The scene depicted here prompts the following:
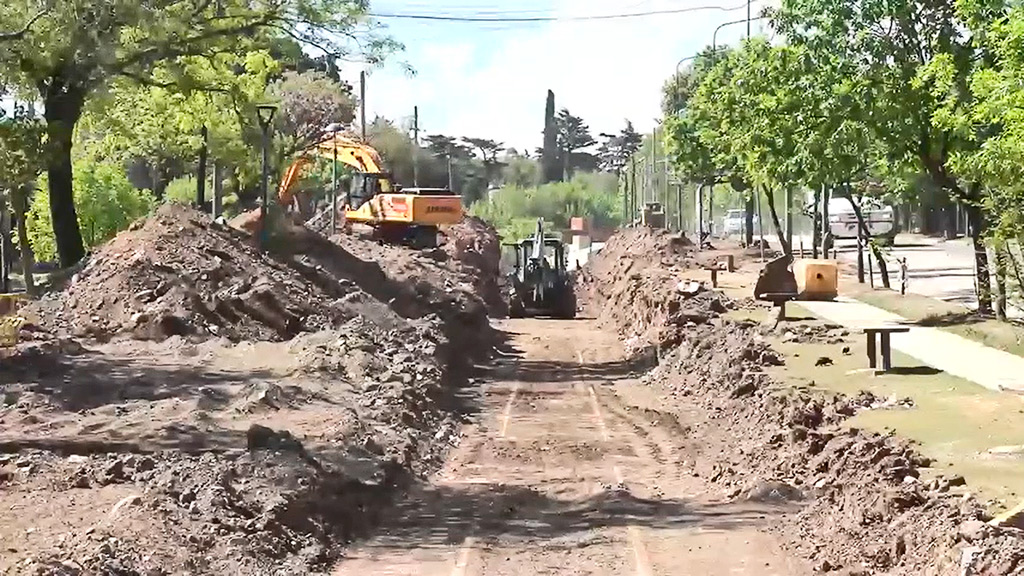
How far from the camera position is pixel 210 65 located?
34.3 metres

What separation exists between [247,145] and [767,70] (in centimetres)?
1959

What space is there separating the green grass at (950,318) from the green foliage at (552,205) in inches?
3125

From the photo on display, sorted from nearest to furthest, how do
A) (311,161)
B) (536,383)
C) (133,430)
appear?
(133,430) < (536,383) < (311,161)

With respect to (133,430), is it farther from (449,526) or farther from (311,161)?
(311,161)

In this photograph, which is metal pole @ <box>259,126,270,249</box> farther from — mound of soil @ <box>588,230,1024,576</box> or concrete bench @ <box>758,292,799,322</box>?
concrete bench @ <box>758,292,799,322</box>

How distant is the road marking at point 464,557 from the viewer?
1295 cm

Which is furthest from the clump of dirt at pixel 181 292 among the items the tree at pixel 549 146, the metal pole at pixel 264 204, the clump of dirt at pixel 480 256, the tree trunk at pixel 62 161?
the tree at pixel 549 146

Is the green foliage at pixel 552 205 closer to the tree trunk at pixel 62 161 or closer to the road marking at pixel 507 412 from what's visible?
the tree trunk at pixel 62 161

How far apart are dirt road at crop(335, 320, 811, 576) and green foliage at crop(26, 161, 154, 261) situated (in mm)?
30799

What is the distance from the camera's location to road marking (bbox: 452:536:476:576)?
1295 centimetres

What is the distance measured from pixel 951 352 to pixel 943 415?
262 inches

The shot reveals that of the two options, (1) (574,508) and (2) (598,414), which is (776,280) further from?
(1) (574,508)

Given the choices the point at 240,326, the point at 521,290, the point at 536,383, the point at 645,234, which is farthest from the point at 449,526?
the point at 645,234

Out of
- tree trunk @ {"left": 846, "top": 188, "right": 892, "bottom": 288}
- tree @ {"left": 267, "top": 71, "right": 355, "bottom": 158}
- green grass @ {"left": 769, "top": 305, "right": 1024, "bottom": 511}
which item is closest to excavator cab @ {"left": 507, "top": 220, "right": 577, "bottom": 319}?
tree trunk @ {"left": 846, "top": 188, "right": 892, "bottom": 288}
